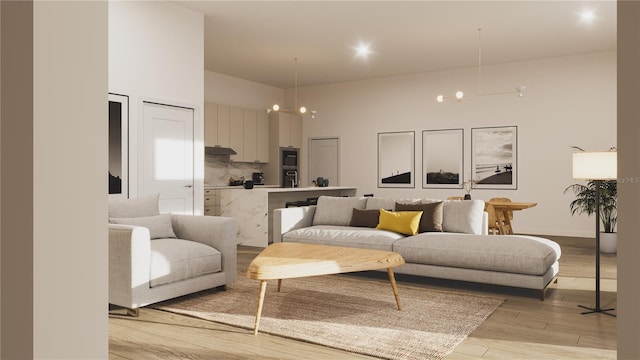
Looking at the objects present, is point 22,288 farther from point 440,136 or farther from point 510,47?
point 440,136

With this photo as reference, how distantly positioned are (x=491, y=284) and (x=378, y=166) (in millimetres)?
5865

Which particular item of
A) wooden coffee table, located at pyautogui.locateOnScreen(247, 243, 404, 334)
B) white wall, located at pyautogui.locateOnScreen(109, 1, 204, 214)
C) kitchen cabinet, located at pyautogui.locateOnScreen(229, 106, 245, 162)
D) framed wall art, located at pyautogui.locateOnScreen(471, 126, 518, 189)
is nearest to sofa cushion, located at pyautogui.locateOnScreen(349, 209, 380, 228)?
wooden coffee table, located at pyautogui.locateOnScreen(247, 243, 404, 334)

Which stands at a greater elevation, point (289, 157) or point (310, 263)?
point (289, 157)

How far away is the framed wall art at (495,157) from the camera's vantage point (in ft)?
28.5

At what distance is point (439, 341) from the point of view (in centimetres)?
298

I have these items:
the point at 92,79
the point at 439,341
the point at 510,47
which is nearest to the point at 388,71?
the point at 510,47

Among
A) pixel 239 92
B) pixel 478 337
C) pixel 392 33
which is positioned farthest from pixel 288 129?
pixel 478 337

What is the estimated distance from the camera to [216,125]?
9.12 m

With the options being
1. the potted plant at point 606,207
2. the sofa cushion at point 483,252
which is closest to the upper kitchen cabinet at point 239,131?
the sofa cushion at point 483,252

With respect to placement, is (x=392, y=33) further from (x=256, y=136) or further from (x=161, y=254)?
(x=161, y=254)

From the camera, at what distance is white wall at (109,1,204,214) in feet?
16.9

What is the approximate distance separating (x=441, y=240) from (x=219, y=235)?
6.52 feet

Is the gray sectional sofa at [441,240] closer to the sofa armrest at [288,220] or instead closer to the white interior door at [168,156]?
the sofa armrest at [288,220]

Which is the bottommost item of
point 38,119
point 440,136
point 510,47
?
point 38,119
